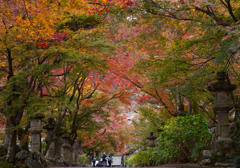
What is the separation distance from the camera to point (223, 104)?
779 centimetres

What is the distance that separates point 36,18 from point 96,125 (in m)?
11.8

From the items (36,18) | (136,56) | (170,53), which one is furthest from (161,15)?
(136,56)

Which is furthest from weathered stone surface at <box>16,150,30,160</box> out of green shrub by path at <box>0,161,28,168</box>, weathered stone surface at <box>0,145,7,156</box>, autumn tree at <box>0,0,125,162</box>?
weathered stone surface at <box>0,145,7,156</box>

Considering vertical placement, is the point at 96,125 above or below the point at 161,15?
below

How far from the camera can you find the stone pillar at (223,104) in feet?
25.4

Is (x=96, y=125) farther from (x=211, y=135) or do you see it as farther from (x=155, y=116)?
(x=211, y=135)

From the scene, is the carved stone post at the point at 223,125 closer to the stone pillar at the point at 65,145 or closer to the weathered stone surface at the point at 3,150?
the weathered stone surface at the point at 3,150

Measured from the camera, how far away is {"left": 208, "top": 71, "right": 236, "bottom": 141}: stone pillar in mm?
7738

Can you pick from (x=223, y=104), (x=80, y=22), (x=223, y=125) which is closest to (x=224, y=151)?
(x=223, y=125)

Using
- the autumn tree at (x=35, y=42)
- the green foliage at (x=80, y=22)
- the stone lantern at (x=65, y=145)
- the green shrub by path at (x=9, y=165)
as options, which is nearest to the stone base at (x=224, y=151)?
the autumn tree at (x=35, y=42)

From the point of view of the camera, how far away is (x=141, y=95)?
17.4 m

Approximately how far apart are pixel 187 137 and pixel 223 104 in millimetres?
1712

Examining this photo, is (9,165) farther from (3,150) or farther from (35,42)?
(35,42)

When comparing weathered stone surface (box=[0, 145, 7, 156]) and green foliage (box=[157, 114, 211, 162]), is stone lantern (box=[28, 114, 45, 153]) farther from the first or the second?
green foliage (box=[157, 114, 211, 162])
